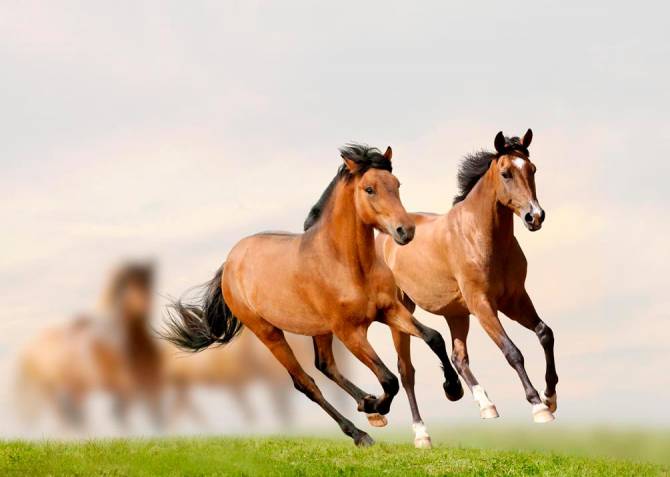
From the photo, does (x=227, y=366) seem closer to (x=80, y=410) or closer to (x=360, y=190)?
(x=80, y=410)

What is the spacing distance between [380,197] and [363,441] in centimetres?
279

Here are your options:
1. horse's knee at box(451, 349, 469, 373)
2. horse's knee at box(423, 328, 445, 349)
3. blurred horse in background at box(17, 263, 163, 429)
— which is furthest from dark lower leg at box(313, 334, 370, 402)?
Result: blurred horse in background at box(17, 263, 163, 429)

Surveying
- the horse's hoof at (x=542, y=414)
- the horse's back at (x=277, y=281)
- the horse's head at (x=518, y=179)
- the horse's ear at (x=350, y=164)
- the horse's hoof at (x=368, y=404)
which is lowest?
the horse's hoof at (x=368, y=404)

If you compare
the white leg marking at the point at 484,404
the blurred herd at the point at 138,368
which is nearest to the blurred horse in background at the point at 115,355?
the blurred herd at the point at 138,368

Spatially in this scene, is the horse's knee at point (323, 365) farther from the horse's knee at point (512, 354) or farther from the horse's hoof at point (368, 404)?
the horse's knee at point (512, 354)

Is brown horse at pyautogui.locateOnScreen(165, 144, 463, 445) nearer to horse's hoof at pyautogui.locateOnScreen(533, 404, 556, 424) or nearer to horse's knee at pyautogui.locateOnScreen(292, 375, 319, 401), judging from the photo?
horse's knee at pyautogui.locateOnScreen(292, 375, 319, 401)

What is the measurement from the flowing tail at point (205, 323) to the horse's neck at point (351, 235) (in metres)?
2.57

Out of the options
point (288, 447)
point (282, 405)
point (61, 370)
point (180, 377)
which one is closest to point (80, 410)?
point (61, 370)

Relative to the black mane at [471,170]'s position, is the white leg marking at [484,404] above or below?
below

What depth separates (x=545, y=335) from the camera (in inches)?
457

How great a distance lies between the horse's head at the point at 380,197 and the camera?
9398 millimetres

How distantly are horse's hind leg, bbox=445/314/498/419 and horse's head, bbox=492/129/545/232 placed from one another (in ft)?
6.01

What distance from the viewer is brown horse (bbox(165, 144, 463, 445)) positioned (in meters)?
9.72

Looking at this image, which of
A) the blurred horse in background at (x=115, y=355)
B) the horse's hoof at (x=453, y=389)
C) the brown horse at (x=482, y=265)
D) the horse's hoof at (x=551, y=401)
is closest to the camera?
the horse's hoof at (x=453, y=389)
